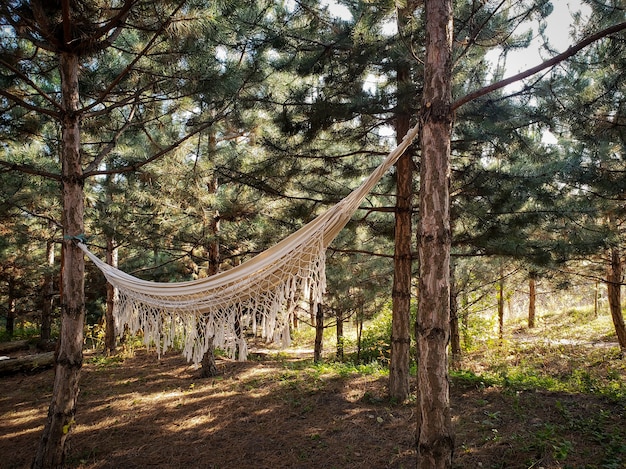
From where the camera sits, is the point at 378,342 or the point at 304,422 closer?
the point at 304,422

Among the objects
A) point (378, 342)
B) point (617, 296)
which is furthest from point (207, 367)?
point (617, 296)

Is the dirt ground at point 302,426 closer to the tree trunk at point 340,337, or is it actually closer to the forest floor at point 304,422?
the forest floor at point 304,422

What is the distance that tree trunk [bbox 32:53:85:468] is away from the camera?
2.33 metres

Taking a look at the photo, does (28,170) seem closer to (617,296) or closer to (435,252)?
(435,252)

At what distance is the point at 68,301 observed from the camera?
246 centimetres

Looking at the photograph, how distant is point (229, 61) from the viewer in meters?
3.04

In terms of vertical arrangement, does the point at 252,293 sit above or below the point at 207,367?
above

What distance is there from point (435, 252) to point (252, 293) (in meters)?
0.91

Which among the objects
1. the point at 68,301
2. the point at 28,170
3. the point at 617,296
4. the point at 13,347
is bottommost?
the point at 13,347

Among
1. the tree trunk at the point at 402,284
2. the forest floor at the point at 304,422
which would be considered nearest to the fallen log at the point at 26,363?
the forest floor at the point at 304,422

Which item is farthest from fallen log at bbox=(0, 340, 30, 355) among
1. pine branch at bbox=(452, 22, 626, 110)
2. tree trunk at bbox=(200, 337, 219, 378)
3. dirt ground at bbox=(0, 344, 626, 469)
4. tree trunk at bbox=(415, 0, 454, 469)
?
pine branch at bbox=(452, 22, 626, 110)

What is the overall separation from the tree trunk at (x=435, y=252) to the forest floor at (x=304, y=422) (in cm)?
100

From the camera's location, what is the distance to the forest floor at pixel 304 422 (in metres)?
2.41

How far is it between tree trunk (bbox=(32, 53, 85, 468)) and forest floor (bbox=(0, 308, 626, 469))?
0.47 ft
